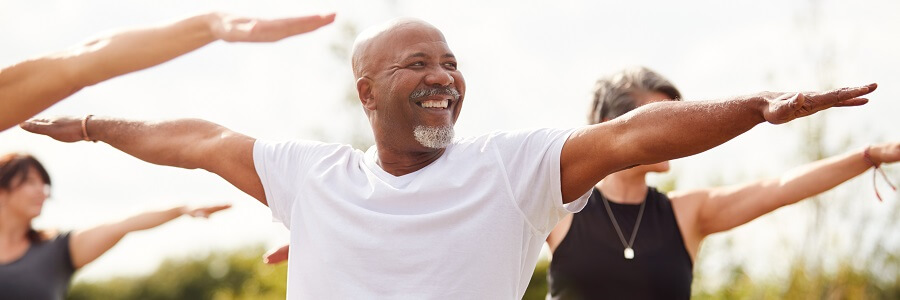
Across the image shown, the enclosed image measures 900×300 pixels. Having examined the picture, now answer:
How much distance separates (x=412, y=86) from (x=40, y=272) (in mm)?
2730

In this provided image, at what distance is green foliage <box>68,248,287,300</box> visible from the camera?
46.6ft

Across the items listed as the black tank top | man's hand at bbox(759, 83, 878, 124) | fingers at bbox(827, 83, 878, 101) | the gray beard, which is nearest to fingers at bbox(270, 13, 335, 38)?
the gray beard

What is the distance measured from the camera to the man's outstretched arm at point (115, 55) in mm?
2740

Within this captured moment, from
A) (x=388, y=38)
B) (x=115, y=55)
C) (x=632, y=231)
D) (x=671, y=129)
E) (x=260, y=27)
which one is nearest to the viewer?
(x=671, y=129)

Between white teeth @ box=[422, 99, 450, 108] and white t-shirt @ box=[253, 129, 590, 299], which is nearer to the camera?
white t-shirt @ box=[253, 129, 590, 299]

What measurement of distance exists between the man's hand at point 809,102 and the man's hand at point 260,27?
52.2 inches

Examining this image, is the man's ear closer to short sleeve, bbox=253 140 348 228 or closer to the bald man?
the bald man

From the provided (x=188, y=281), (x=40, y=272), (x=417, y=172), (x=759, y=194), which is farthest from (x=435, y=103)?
(x=188, y=281)

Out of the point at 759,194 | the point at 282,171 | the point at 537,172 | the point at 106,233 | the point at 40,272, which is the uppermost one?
the point at 537,172

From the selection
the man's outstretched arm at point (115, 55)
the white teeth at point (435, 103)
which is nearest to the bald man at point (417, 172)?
the white teeth at point (435, 103)

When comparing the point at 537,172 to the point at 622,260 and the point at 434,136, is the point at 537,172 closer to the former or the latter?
the point at 434,136

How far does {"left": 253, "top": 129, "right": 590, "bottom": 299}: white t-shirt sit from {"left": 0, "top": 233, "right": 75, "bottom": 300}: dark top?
2.26m

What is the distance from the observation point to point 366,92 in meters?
3.49

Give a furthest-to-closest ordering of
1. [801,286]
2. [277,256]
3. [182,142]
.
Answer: [801,286]
[277,256]
[182,142]
